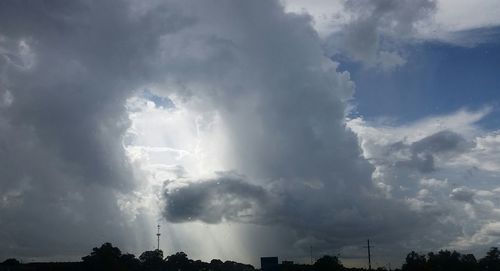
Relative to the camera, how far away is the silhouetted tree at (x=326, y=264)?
503ft

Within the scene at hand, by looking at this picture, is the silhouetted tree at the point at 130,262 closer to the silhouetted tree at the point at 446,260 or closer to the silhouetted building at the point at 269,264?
the silhouetted building at the point at 269,264

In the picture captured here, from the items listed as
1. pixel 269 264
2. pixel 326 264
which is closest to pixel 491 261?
pixel 326 264

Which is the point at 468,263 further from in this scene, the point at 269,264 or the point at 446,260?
the point at 269,264

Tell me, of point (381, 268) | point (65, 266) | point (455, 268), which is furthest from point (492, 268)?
point (65, 266)

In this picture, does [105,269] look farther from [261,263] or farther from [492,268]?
[492,268]

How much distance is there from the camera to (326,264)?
519ft

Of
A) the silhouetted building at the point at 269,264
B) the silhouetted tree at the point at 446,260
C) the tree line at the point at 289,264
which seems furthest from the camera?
the silhouetted tree at the point at 446,260

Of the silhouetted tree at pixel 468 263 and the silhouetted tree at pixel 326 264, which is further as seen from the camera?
the silhouetted tree at pixel 468 263

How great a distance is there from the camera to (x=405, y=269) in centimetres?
14300

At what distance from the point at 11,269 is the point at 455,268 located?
456 feet

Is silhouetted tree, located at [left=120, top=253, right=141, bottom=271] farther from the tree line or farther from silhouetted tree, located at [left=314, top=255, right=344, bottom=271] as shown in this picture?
silhouetted tree, located at [left=314, top=255, right=344, bottom=271]

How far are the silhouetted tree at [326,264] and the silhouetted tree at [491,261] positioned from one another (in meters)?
52.2

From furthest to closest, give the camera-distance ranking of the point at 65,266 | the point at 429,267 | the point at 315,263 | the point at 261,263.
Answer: the point at 315,263
the point at 65,266
the point at 429,267
the point at 261,263

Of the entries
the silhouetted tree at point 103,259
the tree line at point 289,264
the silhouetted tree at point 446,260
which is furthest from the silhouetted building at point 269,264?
the silhouetted tree at point 446,260
